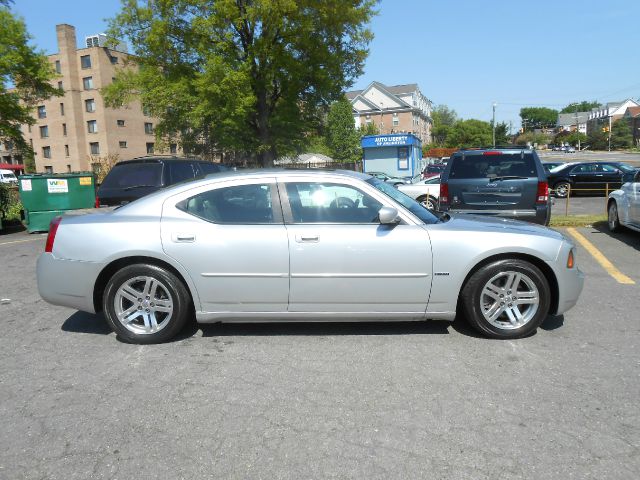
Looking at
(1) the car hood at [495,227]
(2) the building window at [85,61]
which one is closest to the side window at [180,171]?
(1) the car hood at [495,227]

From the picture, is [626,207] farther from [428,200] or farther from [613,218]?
[428,200]

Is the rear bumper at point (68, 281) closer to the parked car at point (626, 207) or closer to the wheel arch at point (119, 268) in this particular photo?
the wheel arch at point (119, 268)

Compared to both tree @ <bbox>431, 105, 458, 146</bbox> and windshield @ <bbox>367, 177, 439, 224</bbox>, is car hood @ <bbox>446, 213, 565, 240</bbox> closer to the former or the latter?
windshield @ <bbox>367, 177, 439, 224</bbox>

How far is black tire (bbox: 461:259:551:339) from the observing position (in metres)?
4.15

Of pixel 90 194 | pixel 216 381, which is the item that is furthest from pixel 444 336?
pixel 90 194

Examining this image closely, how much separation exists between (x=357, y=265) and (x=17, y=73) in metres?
24.7

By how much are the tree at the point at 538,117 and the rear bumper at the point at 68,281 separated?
18939cm

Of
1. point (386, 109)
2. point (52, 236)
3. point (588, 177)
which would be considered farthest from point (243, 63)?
point (386, 109)

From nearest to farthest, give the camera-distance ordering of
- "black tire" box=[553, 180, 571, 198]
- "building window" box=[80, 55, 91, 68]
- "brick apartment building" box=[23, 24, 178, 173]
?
"black tire" box=[553, 180, 571, 198] → "brick apartment building" box=[23, 24, 178, 173] → "building window" box=[80, 55, 91, 68]

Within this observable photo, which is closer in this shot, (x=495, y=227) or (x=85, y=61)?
(x=495, y=227)

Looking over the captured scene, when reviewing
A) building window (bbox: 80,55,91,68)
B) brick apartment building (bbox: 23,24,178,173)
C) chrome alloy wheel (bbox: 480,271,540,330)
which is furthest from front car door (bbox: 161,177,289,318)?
building window (bbox: 80,55,91,68)

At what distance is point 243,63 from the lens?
21.4m

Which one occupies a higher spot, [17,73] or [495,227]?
[17,73]

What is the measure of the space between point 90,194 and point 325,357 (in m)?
11.9
